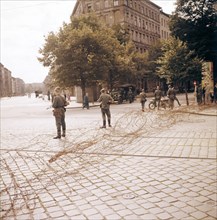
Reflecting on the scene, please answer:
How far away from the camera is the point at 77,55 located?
1309 inches

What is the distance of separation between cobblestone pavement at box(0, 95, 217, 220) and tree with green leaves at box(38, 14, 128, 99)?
983 inches

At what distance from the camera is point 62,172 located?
239 inches

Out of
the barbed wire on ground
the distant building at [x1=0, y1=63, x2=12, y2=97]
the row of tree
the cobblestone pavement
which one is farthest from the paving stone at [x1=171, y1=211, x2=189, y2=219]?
the distant building at [x1=0, y1=63, x2=12, y2=97]

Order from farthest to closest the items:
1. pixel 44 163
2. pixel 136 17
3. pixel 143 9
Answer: pixel 143 9
pixel 136 17
pixel 44 163

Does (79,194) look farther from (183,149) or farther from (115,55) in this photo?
(115,55)

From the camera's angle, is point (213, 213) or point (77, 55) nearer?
point (213, 213)

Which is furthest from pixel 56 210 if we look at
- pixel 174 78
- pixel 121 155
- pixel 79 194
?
pixel 174 78

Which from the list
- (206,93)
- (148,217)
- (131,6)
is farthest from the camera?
(131,6)

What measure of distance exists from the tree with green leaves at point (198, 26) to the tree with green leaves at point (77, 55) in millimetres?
8973

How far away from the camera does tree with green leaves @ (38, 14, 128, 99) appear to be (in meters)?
33.3

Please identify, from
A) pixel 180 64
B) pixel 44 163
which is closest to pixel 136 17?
pixel 180 64

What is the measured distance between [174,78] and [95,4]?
41.4 m

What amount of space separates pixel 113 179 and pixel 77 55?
1146 inches

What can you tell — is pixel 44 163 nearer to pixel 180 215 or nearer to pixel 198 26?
pixel 180 215
